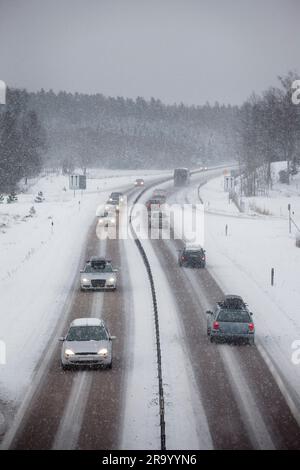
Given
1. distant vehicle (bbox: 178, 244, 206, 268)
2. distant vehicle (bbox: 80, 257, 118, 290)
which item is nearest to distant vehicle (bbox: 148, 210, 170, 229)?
distant vehicle (bbox: 178, 244, 206, 268)

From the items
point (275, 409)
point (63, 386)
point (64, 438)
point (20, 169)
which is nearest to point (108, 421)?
point (64, 438)

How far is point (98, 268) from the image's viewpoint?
37000 mm

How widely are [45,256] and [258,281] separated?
54.4 ft

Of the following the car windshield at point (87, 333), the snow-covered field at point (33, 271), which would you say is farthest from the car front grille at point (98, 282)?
the car windshield at point (87, 333)

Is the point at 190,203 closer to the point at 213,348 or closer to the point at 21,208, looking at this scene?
the point at 21,208

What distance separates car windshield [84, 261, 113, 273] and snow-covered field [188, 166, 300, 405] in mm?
6529

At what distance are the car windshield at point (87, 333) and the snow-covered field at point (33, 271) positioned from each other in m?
1.87

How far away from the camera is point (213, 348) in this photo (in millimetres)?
25609

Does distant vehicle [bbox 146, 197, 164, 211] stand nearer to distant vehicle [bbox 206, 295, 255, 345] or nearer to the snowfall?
the snowfall

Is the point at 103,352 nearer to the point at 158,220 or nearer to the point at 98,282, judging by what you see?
the point at 98,282

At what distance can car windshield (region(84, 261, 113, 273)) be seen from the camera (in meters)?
36.6

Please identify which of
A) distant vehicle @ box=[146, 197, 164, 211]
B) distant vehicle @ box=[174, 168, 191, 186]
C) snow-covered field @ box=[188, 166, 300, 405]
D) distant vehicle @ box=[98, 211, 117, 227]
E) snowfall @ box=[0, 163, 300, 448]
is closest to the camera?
snowfall @ box=[0, 163, 300, 448]

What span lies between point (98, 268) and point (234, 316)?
503 inches

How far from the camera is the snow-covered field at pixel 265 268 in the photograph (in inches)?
1039
